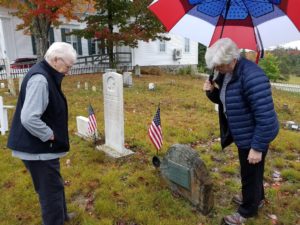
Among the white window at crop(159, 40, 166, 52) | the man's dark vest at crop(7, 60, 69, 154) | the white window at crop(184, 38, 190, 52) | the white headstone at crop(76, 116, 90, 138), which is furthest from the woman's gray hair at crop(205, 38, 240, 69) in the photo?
the white window at crop(184, 38, 190, 52)

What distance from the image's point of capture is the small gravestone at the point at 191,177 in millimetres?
3471

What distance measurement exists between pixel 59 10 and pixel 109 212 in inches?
493

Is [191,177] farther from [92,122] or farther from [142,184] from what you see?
[92,122]

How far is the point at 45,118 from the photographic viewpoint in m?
2.69

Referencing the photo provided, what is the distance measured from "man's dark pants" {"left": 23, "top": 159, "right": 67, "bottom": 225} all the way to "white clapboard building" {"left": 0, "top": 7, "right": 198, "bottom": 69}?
16.3 meters

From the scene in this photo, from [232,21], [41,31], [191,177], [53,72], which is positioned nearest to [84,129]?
[191,177]

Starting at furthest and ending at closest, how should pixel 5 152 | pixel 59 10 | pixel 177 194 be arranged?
pixel 59 10, pixel 5 152, pixel 177 194

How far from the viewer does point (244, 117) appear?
285 centimetres

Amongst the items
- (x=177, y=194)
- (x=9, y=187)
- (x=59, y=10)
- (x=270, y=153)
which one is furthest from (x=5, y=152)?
(x=59, y=10)

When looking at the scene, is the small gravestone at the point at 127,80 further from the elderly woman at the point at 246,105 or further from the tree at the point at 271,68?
the tree at the point at 271,68

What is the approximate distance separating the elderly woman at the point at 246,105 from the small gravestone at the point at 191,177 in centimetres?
49

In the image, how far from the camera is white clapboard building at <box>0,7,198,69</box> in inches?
756

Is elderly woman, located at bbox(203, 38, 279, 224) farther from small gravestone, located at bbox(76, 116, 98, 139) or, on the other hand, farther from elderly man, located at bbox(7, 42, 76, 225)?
small gravestone, located at bbox(76, 116, 98, 139)

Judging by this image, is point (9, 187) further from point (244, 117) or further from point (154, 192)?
point (244, 117)
